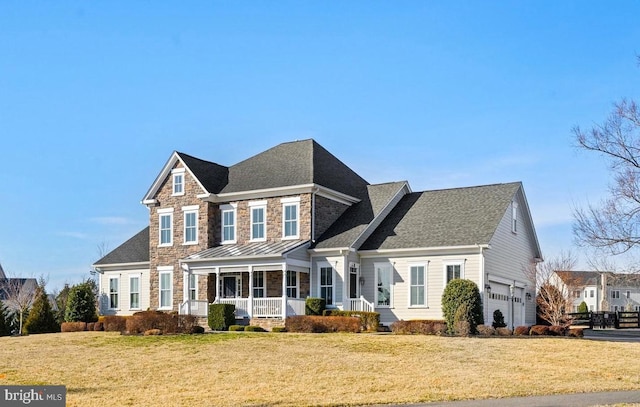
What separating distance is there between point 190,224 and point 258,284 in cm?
548

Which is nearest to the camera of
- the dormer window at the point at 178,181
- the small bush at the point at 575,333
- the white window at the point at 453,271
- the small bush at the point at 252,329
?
the small bush at the point at 575,333

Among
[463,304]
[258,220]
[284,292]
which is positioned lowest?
[463,304]

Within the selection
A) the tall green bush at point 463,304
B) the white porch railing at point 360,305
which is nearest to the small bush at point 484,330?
the tall green bush at point 463,304

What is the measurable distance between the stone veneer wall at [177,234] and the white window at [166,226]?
225 millimetres


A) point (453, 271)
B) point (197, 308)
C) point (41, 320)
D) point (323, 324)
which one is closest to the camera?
point (323, 324)

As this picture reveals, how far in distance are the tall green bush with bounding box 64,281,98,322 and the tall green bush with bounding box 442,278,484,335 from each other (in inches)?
779

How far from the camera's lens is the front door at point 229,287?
3909cm

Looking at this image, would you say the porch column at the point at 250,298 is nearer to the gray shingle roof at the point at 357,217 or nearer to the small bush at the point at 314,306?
the small bush at the point at 314,306

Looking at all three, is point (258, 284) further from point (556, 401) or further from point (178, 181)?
point (556, 401)

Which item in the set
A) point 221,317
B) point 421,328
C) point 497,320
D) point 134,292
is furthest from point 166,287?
point 497,320

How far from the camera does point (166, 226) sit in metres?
41.6

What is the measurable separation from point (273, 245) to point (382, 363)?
1625 cm

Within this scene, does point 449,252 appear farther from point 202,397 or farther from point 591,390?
point 202,397

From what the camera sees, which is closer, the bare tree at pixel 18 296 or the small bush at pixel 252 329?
the small bush at pixel 252 329
